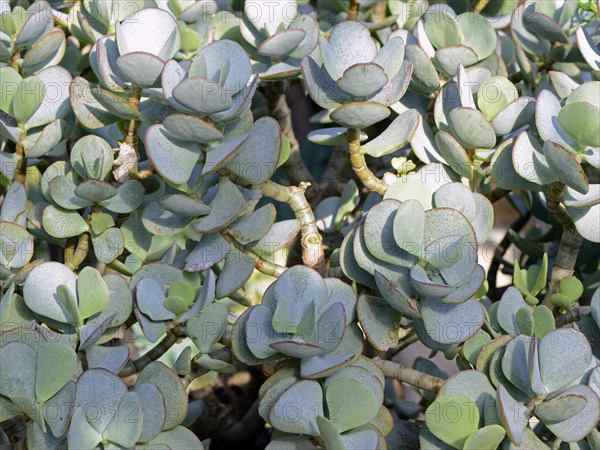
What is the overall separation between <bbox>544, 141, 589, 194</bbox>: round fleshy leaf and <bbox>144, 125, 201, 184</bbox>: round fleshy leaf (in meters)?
0.32

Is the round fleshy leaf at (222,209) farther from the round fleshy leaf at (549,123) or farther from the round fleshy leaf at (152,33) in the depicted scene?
the round fleshy leaf at (549,123)

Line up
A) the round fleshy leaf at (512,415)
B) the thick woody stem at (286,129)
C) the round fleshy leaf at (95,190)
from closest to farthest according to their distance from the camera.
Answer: the round fleshy leaf at (512,415) < the round fleshy leaf at (95,190) < the thick woody stem at (286,129)

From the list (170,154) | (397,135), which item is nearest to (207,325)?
(170,154)

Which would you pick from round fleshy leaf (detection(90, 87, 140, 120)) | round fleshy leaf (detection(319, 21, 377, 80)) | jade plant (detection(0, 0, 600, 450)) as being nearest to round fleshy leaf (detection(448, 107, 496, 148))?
jade plant (detection(0, 0, 600, 450))

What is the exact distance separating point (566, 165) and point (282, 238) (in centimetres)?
29

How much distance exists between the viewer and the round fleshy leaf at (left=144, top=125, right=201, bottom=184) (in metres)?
0.71

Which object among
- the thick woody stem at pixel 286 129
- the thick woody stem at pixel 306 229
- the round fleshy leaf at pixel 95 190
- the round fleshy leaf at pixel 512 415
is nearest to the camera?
the round fleshy leaf at pixel 512 415

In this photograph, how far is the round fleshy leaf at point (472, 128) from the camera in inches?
30.0

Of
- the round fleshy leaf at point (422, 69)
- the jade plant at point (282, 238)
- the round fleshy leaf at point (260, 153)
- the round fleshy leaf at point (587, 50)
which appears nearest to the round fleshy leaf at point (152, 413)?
the jade plant at point (282, 238)

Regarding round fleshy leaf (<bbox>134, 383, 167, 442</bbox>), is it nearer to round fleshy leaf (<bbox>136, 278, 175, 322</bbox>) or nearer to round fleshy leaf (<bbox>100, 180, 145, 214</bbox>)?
round fleshy leaf (<bbox>136, 278, 175, 322</bbox>)

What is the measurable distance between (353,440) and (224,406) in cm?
81

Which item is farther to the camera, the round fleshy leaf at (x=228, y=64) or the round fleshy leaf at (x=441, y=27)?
the round fleshy leaf at (x=441, y=27)

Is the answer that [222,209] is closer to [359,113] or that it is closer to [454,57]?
[359,113]

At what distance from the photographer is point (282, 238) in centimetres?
81
